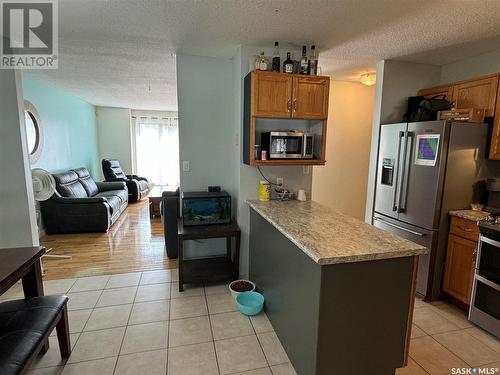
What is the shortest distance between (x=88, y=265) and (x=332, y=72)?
156 inches

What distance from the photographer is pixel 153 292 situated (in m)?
2.79

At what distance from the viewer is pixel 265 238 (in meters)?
2.39

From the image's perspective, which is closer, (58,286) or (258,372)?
(258,372)

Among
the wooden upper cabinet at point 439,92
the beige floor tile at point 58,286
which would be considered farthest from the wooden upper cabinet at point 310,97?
the beige floor tile at point 58,286

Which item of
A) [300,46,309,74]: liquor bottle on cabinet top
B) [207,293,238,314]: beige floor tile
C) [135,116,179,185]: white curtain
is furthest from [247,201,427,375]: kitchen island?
[135,116,179,185]: white curtain

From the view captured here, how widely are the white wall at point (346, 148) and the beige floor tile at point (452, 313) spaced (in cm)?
197

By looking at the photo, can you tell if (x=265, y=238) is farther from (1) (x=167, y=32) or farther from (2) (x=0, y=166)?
Result: (2) (x=0, y=166)

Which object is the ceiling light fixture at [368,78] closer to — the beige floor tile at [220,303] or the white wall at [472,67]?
the white wall at [472,67]

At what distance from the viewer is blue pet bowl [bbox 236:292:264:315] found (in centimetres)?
240

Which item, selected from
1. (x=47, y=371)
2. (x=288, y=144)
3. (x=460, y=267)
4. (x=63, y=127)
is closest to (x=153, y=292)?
(x=47, y=371)

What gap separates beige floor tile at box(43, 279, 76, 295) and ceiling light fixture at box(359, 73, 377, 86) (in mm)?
4348

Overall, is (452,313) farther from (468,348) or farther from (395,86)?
(395,86)

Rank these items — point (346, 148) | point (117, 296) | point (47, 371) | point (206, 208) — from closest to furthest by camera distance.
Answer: point (47, 371) < point (117, 296) < point (206, 208) < point (346, 148)

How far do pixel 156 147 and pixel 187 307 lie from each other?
6.56 m
